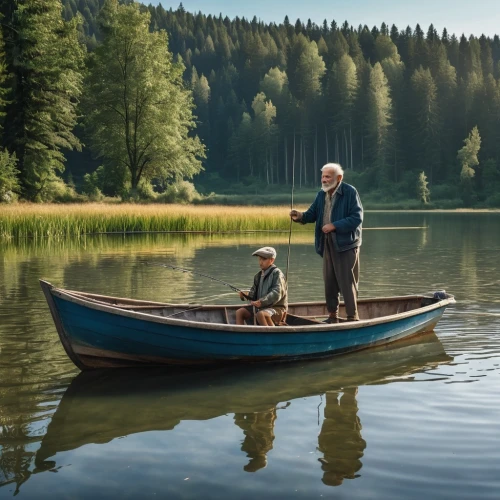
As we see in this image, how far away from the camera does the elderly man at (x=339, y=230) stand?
364 inches

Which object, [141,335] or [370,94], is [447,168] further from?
[141,335]

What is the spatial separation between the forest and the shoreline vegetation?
665 cm

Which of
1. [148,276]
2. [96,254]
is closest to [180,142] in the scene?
[96,254]

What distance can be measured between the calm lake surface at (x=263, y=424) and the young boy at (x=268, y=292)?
667 mm

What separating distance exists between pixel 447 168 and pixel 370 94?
44.2 ft

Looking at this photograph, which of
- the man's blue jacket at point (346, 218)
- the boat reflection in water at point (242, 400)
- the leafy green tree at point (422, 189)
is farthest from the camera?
the leafy green tree at point (422, 189)

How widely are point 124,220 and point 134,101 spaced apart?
17.2 metres

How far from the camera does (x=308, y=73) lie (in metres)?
111

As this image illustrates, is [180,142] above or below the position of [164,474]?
above

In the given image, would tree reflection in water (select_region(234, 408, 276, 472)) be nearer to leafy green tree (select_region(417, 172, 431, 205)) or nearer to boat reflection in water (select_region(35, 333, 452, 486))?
boat reflection in water (select_region(35, 333, 452, 486))

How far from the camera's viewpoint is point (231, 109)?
130 meters

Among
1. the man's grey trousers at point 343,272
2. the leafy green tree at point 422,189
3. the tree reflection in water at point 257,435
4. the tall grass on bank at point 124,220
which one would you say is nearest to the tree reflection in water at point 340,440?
the tree reflection in water at point 257,435

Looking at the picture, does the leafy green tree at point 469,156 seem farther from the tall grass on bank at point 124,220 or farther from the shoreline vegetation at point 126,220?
the tall grass on bank at point 124,220

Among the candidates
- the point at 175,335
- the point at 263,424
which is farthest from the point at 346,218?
the point at 263,424
